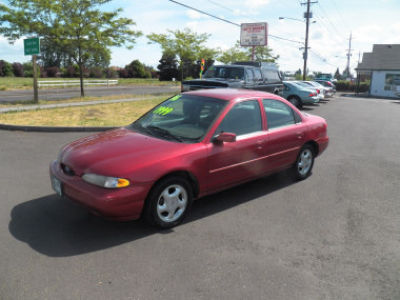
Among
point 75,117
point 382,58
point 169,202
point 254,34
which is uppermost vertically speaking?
point 254,34

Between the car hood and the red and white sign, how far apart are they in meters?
31.5

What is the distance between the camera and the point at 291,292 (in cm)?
293

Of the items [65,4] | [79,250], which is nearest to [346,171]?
[79,250]

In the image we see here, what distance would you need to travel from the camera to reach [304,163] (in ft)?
19.6

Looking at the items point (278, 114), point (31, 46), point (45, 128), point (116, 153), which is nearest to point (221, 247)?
point (116, 153)

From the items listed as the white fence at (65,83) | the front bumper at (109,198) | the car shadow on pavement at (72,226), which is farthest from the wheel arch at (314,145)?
the white fence at (65,83)

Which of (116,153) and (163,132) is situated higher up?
(163,132)

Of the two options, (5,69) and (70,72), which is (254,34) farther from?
(5,69)

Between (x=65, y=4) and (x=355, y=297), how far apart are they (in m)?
19.1

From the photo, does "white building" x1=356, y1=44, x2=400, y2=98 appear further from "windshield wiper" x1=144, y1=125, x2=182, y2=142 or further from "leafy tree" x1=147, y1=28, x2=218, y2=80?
"windshield wiper" x1=144, y1=125, x2=182, y2=142

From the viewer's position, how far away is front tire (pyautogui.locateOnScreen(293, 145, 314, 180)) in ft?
19.0

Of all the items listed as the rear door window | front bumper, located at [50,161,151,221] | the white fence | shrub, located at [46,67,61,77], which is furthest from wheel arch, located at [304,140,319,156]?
shrub, located at [46,67,61,77]

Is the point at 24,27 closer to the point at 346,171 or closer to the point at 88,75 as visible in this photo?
the point at 346,171

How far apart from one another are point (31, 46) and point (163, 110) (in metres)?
12.5
